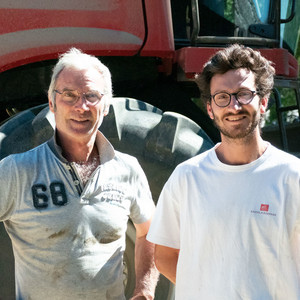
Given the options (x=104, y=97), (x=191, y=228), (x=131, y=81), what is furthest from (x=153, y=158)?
(x=191, y=228)

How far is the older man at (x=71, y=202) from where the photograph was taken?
2029 mm

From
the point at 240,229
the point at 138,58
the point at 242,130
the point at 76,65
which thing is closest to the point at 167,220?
the point at 240,229

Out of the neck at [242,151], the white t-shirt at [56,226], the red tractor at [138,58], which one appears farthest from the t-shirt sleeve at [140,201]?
the red tractor at [138,58]

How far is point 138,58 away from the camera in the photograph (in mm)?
4078

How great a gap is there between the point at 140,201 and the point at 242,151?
515 mm

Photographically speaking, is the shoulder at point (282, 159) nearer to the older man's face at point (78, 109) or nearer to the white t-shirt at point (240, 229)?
the white t-shirt at point (240, 229)

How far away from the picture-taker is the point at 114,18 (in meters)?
3.73

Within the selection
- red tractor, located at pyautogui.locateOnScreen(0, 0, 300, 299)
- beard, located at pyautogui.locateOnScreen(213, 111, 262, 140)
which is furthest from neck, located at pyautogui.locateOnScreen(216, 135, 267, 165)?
red tractor, located at pyautogui.locateOnScreen(0, 0, 300, 299)

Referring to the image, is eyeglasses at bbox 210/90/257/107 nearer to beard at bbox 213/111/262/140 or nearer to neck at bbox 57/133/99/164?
beard at bbox 213/111/262/140

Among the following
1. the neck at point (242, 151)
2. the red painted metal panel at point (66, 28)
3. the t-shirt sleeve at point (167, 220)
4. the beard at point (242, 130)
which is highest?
the red painted metal panel at point (66, 28)

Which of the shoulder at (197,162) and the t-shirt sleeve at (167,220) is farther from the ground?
the shoulder at (197,162)

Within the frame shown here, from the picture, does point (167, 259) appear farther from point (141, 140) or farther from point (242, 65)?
point (141, 140)

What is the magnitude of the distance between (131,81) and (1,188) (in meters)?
2.23

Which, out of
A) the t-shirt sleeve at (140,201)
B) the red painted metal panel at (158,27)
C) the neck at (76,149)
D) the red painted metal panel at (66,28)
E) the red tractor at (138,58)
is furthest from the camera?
the red painted metal panel at (158,27)
